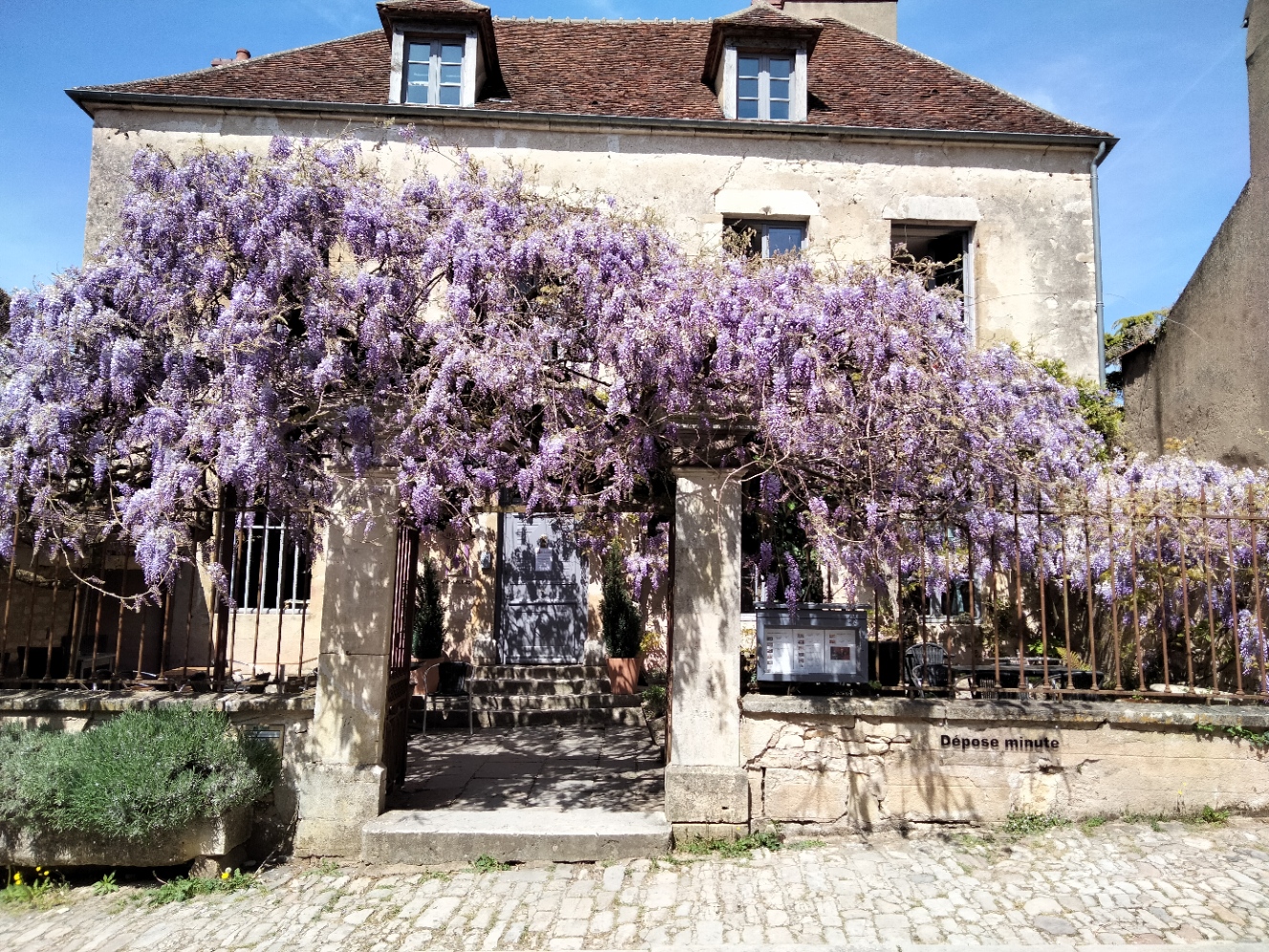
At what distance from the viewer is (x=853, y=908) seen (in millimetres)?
4469

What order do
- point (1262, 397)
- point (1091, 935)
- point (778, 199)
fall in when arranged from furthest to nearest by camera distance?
1. point (778, 199)
2. point (1262, 397)
3. point (1091, 935)

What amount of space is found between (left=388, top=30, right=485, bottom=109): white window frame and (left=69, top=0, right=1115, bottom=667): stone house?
0.02m

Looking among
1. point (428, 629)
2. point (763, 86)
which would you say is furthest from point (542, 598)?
point (763, 86)

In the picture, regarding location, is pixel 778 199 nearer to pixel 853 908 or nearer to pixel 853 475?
pixel 853 475

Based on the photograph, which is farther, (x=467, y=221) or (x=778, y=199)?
(x=778, y=199)

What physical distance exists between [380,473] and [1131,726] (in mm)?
4980

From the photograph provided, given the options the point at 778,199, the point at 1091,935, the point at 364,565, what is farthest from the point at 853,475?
the point at 778,199

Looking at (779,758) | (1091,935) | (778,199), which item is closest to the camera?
(1091,935)

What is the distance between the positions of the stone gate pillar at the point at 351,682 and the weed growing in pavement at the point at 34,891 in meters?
1.26

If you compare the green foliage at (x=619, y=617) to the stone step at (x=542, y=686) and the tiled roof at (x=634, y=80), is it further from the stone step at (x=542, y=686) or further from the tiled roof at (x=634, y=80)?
the tiled roof at (x=634, y=80)

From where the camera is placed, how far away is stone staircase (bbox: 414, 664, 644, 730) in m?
9.45

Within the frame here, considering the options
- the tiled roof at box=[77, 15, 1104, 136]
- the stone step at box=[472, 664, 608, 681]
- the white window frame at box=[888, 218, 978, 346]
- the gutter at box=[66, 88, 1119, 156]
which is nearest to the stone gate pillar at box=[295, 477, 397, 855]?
the stone step at box=[472, 664, 608, 681]

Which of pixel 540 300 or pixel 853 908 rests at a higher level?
pixel 540 300

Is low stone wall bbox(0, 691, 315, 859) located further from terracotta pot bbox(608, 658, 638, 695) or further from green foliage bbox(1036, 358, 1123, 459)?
green foliage bbox(1036, 358, 1123, 459)
